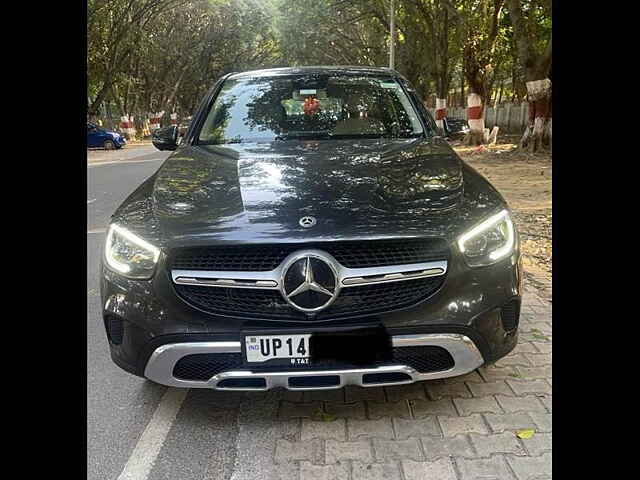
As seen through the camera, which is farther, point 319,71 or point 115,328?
point 319,71

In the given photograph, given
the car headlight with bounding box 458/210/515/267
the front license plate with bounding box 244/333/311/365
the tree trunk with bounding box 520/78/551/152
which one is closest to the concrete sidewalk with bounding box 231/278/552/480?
the front license plate with bounding box 244/333/311/365

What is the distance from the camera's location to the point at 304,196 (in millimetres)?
2721

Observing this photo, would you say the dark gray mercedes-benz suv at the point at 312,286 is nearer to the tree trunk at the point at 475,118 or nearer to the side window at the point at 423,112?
the side window at the point at 423,112

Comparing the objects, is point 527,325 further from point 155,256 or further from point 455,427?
point 155,256

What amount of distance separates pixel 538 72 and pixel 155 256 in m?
13.9

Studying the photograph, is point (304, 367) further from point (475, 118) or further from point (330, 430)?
point (475, 118)

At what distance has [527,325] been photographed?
4020 mm

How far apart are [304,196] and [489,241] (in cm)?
83

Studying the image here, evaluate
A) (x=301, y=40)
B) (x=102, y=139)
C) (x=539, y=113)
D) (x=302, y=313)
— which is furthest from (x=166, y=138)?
(x=301, y=40)

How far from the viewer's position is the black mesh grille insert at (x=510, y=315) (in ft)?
8.59

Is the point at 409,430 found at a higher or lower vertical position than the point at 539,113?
lower

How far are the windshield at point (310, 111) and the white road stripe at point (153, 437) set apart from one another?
1636 millimetres

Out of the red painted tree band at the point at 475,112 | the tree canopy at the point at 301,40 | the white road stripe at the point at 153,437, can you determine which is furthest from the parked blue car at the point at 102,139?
the white road stripe at the point at 153,437

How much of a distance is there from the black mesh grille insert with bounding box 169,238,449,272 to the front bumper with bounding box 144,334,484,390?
0.31 meters
